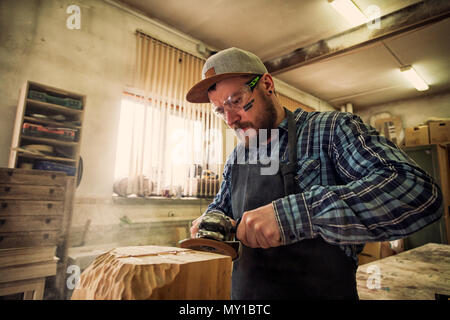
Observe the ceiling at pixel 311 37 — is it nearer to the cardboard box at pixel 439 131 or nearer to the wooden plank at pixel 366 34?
the wooden plank at pixel 366 34

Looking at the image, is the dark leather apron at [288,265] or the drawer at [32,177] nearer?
the dark leather apron at [288,265]

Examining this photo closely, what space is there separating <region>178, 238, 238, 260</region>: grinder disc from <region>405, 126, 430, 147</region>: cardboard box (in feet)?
20.6

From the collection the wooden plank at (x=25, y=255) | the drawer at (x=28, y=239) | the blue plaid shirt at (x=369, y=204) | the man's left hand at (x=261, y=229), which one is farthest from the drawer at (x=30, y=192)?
the blue plaid shirt at (x=369, y=204)

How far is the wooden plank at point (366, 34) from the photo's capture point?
135 inches

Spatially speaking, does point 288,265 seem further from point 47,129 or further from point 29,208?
point 47,129

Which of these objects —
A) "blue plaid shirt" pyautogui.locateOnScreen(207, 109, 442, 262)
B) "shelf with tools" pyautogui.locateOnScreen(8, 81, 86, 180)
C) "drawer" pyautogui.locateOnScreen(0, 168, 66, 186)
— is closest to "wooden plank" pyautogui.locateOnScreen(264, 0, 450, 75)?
"shelf with tools" pyautogui.locateOnScreen(8, 81, 86, 180)

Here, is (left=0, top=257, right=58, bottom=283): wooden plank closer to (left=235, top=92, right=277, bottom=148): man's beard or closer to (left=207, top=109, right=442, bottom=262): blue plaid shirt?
(left=235, top=92, right=277, bottom=148): man's beard

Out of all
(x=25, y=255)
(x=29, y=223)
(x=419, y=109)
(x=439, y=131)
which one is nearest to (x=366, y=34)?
(x=439, y=131)

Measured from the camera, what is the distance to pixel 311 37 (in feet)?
14.4

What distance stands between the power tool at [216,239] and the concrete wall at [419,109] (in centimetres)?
776

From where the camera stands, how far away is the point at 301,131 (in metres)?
1.16
